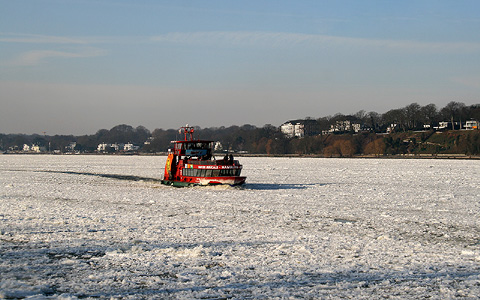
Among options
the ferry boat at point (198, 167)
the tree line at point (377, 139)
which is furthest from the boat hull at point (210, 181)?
the tree line at point (377, 139)

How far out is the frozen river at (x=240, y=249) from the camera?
309 inches

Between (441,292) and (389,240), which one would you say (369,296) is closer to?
(441,292)

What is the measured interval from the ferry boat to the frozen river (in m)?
6.63

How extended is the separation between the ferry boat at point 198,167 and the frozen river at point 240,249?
6.63 metres

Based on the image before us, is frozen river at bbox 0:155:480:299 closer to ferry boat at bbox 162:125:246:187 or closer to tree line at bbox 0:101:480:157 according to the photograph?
ferry boat at bbox 162:125:246:187

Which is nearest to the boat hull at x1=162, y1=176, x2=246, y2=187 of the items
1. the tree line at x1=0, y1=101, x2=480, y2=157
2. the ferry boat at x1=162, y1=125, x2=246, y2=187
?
the ferry boat at x1=162, y1=125, x2=246, y2=187

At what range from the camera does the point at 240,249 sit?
10477 mm

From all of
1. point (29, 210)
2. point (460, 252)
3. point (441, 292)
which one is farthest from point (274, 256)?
point (29, 210)

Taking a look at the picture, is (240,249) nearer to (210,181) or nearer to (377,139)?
(210,181)

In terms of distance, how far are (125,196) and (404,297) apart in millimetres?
16420

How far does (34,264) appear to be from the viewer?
30.5ft

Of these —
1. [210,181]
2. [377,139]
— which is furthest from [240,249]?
[377,139]

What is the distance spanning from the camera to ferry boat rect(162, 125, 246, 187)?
25859 mm

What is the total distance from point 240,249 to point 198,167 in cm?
1615
